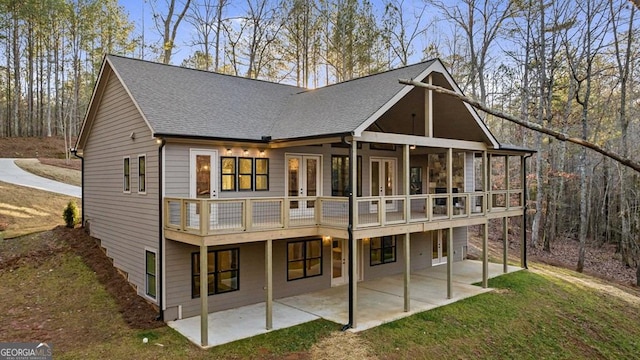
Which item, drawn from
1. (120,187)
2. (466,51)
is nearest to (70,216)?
(120,187)

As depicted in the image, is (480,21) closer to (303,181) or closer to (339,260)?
(303,181)

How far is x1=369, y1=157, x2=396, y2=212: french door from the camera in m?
15.1

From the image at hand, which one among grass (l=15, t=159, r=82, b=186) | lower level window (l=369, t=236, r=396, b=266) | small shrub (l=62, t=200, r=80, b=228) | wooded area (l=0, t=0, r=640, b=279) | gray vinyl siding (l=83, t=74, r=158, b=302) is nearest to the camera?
gray vinyl siding (l=83, t=74, r=158, b=302)

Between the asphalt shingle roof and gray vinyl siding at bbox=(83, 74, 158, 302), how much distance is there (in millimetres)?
687

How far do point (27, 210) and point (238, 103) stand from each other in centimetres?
1248

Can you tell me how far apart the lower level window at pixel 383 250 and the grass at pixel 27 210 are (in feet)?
43.4

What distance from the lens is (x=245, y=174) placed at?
12.2 m

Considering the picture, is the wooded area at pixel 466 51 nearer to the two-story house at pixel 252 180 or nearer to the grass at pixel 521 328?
the grass at pixel 521 328

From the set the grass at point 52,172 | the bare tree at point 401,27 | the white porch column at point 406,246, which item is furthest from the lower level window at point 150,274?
the bare tree at point 401,27

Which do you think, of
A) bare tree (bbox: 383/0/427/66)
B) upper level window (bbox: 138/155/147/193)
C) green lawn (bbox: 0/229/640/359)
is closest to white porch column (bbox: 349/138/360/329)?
green lawn (bbox: 0/229/640/359)

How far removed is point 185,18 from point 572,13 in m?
22.1

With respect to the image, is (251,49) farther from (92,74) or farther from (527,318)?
(527,318)

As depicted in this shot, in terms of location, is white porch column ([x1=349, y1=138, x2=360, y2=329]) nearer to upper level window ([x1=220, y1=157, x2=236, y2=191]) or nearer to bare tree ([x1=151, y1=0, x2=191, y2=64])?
upper level window ([x1=220, y1=157, x2=236, y2=191])

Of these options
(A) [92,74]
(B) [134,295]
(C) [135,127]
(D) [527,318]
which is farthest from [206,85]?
(A) [92,74]
